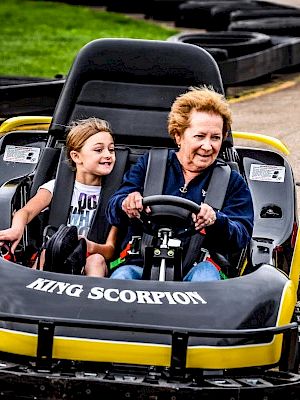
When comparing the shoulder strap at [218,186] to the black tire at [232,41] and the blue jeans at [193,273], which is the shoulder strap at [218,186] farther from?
the black tire at [232,41]

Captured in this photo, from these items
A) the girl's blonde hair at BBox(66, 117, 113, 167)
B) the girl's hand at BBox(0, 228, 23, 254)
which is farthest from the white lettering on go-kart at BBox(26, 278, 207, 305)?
the girl's blonde hair at BBox(66, 117, 113, 167)

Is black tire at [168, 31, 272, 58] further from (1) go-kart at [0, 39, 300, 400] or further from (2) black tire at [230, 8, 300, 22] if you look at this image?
(1) go-kart at [0, 39, 300, 400]

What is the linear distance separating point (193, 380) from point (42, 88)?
6525 mm

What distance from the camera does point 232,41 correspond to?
1410 centimetres

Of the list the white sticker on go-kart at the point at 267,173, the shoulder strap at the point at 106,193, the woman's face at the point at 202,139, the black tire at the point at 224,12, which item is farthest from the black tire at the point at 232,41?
the woman's face at the point at 202,139

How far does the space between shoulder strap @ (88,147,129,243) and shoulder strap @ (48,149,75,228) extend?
132 mm

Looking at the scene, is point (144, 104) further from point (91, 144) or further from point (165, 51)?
point (91, 144)

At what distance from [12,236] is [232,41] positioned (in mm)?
9478

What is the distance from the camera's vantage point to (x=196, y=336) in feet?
13.7

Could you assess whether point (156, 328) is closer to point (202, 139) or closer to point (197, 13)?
point (202, 139)

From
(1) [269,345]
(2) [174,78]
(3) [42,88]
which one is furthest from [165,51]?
(3) [42,88]

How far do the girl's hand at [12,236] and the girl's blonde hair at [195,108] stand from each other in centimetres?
76

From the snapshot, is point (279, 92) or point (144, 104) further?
point (279, 92)

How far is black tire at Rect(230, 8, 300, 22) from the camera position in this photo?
16.7 metres
